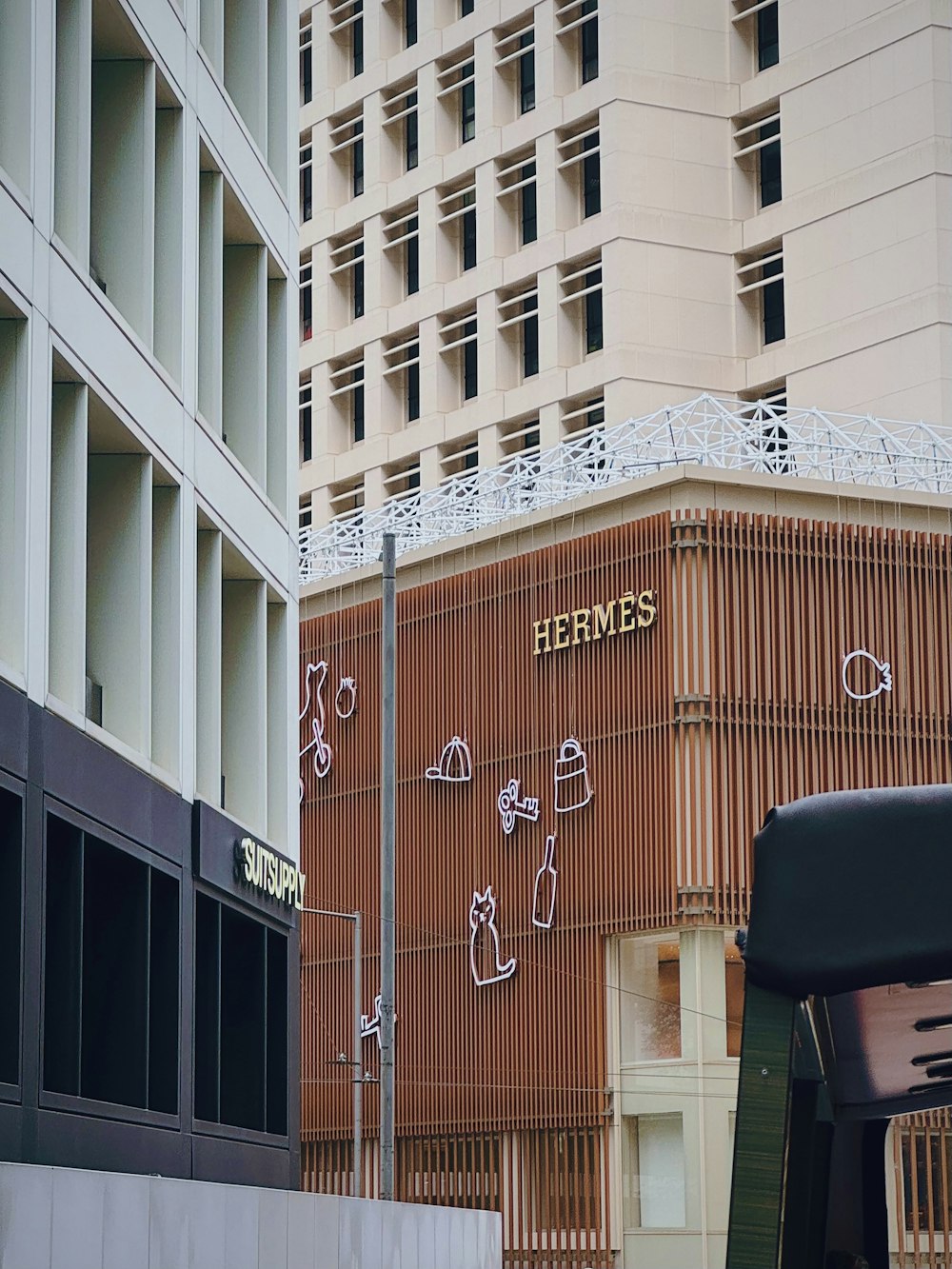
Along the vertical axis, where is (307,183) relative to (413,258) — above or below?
above

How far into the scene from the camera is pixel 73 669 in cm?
1873

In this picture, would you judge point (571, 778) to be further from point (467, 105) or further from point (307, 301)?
point (307, 301)

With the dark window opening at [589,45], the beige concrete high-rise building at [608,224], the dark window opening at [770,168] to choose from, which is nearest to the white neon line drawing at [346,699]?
the beige concrete high-rise building at [608,224]

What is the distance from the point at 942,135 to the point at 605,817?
1005 inches

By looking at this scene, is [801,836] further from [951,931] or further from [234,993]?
[234,993]

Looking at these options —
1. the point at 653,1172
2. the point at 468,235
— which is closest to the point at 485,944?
the point at 653,1172

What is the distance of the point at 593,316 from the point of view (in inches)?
2594

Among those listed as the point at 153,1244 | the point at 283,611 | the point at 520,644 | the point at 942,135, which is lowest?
the point at 153,1244

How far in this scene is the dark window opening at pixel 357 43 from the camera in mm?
77062

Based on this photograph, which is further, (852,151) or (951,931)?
(852,151)

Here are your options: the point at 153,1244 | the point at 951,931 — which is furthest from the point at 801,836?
the point at 153,1244

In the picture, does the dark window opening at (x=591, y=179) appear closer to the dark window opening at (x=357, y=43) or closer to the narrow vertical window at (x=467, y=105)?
the narrow vertical window at (x=467, y=105)

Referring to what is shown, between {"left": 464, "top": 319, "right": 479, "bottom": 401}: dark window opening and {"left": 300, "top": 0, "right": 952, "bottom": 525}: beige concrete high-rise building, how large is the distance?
68mm

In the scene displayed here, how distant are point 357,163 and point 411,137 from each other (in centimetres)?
296
